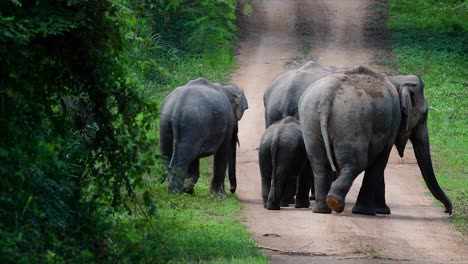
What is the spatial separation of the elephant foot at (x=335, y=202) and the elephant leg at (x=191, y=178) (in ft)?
8.07

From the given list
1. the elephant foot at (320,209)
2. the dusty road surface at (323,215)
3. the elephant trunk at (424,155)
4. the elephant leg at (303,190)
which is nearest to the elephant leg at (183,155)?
the dusty road surface at (323,215)

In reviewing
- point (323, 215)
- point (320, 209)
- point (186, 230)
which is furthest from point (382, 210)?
point (186, 230)

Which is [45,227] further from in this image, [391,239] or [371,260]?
[391,239]

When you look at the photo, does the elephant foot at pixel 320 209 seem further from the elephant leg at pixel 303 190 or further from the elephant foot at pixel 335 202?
the elephant leg at pixel 303 190

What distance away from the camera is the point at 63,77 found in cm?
887

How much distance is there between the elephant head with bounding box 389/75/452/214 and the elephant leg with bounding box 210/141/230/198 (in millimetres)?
2360

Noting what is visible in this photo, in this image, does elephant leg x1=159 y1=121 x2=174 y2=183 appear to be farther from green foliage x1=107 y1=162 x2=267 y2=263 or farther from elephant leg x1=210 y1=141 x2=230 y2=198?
elephant leg x1=210 y1=141 x2=230 y2=198

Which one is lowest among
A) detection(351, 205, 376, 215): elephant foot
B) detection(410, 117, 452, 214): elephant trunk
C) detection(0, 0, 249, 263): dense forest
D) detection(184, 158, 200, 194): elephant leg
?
detection(184, 158, 200, 194): elephant leg

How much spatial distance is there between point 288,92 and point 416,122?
A: 1.94m

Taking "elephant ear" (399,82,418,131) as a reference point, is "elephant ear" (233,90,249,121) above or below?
below

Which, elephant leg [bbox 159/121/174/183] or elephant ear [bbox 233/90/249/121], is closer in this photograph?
elephant leg [bbox 159/121/174/183]

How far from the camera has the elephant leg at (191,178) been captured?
53.6 feet

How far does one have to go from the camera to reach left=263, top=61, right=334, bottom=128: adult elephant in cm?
1705

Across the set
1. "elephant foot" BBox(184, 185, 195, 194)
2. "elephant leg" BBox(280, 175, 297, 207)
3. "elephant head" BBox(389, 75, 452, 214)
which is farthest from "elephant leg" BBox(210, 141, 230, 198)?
"elephant head" BBox(389, 75, 452, 214)
